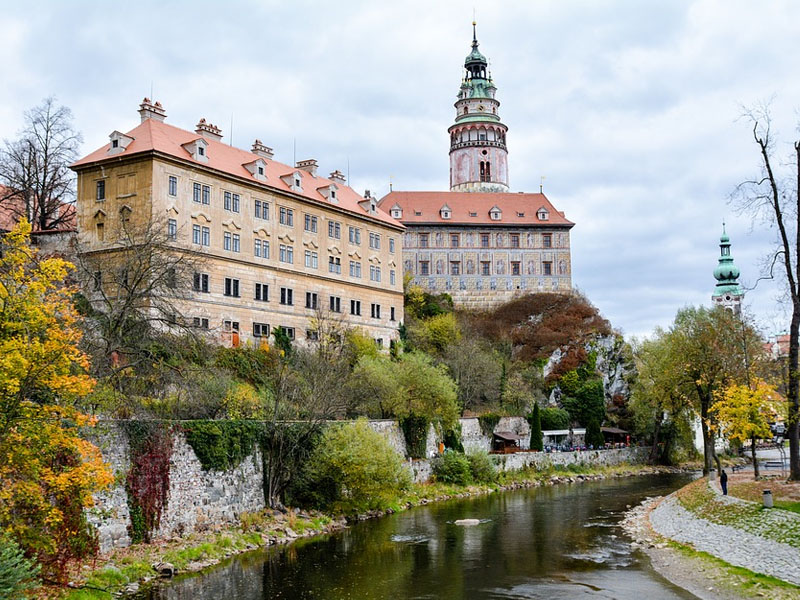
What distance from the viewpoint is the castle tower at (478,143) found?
286ft

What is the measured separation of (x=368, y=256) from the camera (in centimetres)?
5509

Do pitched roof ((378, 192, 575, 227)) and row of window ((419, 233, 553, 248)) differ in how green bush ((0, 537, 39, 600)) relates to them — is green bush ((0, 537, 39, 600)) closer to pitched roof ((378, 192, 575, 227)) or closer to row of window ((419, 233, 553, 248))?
pitched roof ((378, 192, 575, 227))

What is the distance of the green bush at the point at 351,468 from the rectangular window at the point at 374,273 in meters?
24.1

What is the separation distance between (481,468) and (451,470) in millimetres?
2693

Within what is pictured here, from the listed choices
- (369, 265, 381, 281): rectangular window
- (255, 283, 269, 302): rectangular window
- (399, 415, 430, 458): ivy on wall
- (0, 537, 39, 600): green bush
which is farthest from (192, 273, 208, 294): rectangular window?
(0, 537, 39, 600): green bush

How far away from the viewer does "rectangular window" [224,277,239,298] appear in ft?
144

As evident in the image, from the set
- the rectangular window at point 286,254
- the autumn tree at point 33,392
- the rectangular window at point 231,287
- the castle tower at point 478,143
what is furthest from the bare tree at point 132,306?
the castle tower at point 478,143

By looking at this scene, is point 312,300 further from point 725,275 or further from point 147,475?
point 725,275

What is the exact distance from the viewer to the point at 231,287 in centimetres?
4428

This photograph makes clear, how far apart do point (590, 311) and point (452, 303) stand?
11.7 meters

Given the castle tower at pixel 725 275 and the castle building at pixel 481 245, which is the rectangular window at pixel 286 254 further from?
the castle tower at pixel 725 275

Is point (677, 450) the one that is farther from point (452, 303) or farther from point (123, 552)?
point (123, 552)

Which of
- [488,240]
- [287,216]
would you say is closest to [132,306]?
[287,216]

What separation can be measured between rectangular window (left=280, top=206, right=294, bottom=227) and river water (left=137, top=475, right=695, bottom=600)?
2127cm
